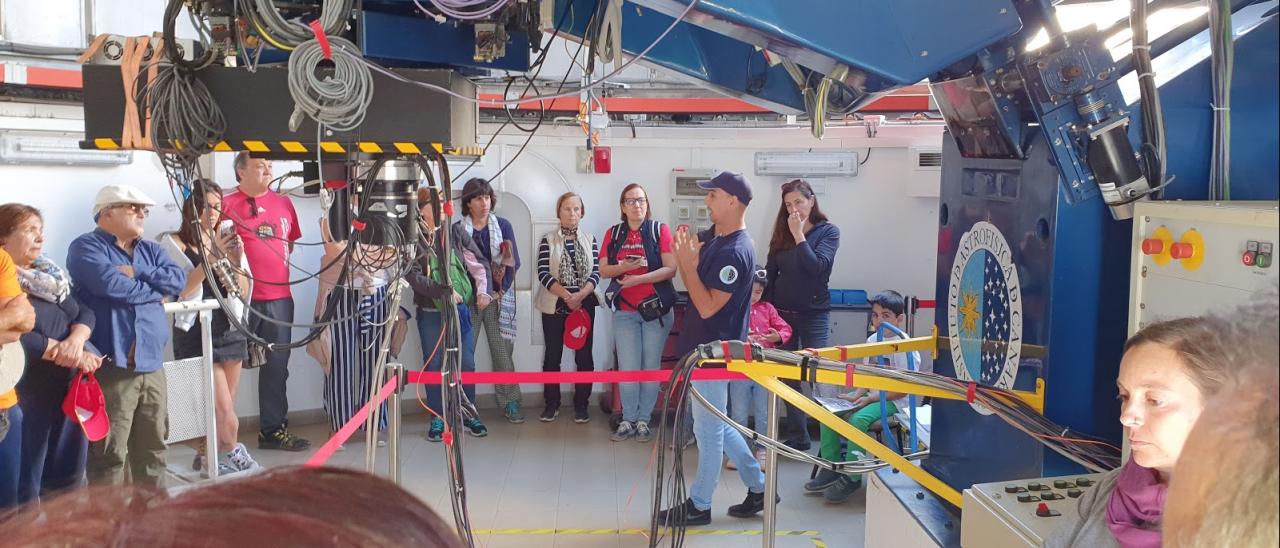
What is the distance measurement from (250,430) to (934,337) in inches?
210

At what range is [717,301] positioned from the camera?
508 centimetres

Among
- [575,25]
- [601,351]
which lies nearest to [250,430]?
[601,351]

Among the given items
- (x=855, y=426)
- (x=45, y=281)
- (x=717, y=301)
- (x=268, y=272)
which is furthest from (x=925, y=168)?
(x=45, y=281)

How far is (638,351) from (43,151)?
164 inches

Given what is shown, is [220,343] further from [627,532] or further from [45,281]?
[627,532]

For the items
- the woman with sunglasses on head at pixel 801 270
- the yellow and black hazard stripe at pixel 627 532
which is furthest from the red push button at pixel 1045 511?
the woman with sunglasses on head at pixel 801 270

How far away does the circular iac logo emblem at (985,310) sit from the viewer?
308 centimetres

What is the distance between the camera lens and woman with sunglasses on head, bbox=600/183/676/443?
7.22m

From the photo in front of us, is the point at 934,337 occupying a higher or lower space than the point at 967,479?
higher

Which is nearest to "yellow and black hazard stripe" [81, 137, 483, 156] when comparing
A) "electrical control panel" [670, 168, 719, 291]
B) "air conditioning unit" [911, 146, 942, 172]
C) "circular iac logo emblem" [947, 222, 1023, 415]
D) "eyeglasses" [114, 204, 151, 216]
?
"circular iac logo emblem" [947, 222, 1023, 415]

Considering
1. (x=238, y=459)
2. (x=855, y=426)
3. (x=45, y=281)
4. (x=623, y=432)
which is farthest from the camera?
(x=623, y=432)

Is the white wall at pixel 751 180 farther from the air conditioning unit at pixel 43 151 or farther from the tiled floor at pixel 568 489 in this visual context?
the air conditioning unit at pixel 43 151

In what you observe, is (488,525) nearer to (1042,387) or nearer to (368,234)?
(368,234)

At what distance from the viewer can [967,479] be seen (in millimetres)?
3547
